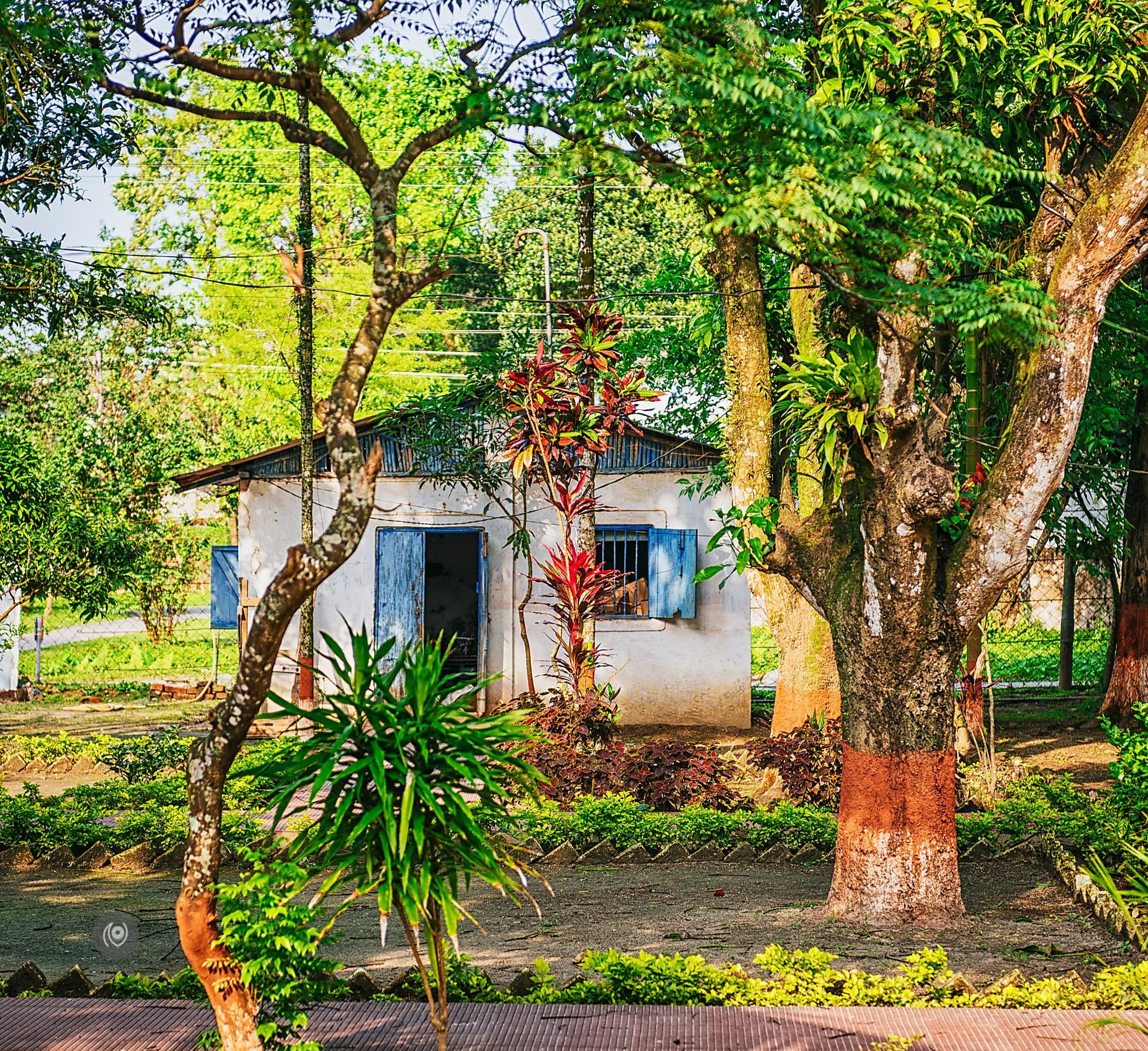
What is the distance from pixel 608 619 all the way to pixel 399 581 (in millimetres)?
2579

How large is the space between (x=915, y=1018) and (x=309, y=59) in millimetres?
4784

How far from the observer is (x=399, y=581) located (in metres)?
14.9

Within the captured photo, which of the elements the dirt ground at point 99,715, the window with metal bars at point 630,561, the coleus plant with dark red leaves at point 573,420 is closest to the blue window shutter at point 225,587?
the dirt ground at point 99,715

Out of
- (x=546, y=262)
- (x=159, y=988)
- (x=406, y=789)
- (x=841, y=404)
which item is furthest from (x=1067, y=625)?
(x=406, y=789)

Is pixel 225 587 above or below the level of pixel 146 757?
above

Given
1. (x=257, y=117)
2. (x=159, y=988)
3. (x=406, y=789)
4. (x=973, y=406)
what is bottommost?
(x=159, y=988)

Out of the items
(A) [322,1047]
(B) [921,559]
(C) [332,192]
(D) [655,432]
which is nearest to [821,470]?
(B) [921,559]

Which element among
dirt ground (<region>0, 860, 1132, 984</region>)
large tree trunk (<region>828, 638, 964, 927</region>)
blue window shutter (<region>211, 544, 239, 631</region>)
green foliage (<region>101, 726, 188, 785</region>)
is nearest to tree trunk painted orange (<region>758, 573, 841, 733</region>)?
dirt ground (<region>0, 860, 1132, 984</region>)

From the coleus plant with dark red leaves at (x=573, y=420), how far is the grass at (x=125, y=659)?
37.6 ft

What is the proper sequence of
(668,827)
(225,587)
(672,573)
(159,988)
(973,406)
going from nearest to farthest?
1. (159,988)
2. (973,406)
3. (668,827)
4. (672,573)
5. (225,587)

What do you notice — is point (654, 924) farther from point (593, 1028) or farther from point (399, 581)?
point (399, 581)

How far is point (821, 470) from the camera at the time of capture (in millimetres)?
7324

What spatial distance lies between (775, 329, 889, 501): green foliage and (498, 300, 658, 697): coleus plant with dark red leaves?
3.56 meters

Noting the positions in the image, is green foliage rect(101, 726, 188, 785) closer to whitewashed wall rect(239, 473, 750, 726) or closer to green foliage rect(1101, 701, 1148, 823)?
whitewashed wall rect(239, 473, 750, 726)
